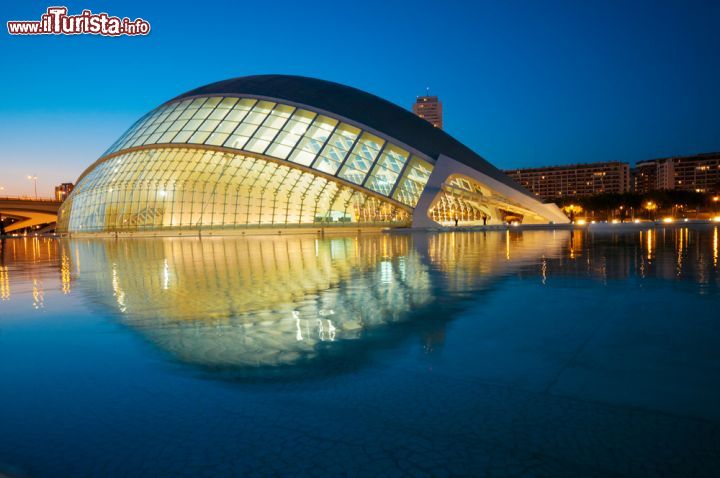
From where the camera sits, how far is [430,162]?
42906 mm

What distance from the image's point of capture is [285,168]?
147ft

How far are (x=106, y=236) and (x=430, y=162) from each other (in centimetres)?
3044

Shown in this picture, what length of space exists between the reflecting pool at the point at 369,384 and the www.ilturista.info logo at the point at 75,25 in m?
28.7

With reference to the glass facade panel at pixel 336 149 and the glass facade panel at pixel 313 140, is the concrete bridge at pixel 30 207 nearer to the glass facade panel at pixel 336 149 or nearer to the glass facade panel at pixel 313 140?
the glass facade panel at pixel 313 140

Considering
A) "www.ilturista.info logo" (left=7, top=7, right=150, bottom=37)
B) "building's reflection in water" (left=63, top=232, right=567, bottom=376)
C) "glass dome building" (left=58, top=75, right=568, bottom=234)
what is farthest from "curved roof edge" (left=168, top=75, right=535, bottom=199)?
"building's reflection in water" (left=63, top=232, right=567, bottom=376)

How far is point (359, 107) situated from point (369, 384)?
4482 cm

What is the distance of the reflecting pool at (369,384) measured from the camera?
3.14 metres

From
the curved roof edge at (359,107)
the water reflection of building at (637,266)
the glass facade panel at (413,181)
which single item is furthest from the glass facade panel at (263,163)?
the water reflection of building at (637,266)

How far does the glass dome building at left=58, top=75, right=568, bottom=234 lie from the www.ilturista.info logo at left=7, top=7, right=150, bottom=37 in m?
11.6

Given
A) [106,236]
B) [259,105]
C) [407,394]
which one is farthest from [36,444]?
[106,236]

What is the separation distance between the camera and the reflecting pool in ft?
10.3

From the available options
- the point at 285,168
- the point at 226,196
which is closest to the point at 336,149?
the point at 285,168

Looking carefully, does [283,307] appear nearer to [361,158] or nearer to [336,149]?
[336,149]

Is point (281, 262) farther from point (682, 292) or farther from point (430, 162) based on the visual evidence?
point (430, 162)
